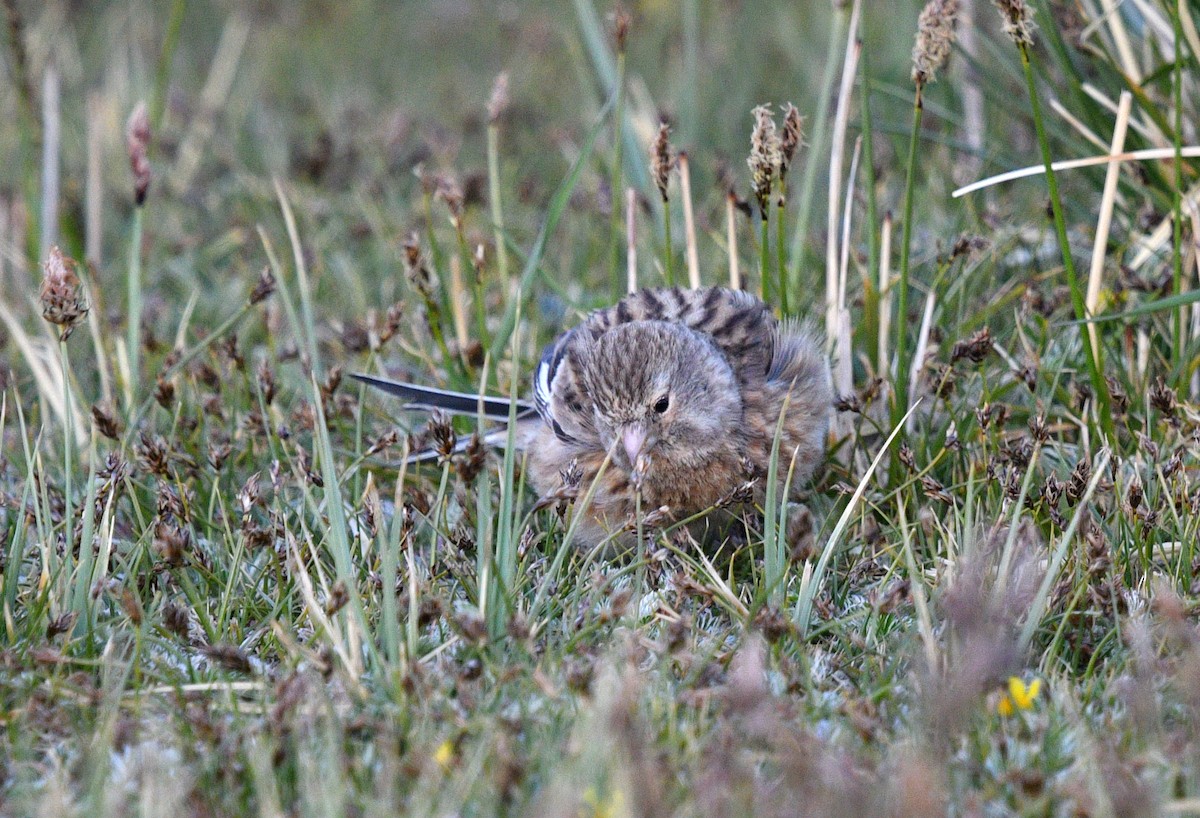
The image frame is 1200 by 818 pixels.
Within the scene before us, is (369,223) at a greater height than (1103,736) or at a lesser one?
greater

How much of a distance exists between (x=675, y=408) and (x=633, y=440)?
14 cm

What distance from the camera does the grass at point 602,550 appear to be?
2.08 meters

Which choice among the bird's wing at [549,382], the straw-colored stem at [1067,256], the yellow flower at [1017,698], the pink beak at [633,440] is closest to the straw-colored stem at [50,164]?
the bird's wing at [549,382]

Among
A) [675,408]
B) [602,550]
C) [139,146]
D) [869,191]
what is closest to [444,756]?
[602,550]

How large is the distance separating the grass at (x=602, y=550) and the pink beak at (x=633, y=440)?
8.7 inches

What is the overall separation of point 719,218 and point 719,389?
2.03 m

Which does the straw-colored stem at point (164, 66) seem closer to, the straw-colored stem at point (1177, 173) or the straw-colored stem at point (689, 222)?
the straw-colored stem at point (689, 222)

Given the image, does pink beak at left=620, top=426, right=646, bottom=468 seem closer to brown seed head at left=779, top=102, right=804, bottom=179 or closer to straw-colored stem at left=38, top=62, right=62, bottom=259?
brown seed head at left=779, top=102, right=804, bottom=179

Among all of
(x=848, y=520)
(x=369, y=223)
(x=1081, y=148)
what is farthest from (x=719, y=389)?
(x=369, y=223)

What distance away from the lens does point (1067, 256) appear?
294 cm

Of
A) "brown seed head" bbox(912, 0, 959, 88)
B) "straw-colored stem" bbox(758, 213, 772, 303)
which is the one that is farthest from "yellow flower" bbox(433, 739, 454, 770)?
"brown seed head" bbox(912, 0, 959, 88)

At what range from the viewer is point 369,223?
17.2ft

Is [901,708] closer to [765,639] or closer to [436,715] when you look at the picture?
[765,639]

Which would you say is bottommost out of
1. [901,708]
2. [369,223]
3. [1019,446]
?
[901,708]
